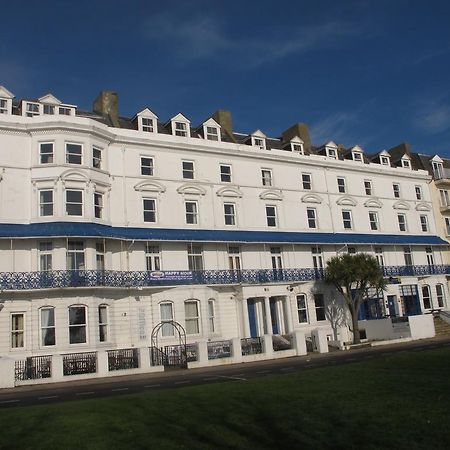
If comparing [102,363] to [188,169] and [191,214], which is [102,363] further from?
[188,169]

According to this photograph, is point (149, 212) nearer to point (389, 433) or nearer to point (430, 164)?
point (389, 433)

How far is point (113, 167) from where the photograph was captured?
102 feet

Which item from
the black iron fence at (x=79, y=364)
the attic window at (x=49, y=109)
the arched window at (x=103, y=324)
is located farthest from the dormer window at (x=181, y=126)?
the black iron fence at (x=79, y=364)

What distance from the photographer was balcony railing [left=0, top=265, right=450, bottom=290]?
25953 mm

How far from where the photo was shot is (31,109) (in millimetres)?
30406

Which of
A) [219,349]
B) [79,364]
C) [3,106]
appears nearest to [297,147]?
[219,349]

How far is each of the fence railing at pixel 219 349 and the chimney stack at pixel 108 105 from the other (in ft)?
54.2

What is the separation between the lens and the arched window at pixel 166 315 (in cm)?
2976

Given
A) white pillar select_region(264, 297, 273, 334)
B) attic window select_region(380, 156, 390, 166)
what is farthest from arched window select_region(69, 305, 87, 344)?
attic window select_region(380, 156, 390, 166)

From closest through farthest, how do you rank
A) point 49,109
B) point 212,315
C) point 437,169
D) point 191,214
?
1. point 49,109
2. point 212,315
3. point 191,214
4. point 437,169

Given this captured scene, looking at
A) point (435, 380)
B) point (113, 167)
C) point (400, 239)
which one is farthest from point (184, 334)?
point (400, 239)

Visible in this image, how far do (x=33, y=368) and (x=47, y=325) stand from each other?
406 cm

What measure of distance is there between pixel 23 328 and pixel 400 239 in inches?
1148

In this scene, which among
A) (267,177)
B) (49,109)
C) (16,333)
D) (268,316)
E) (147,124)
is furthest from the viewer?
(267,177)
